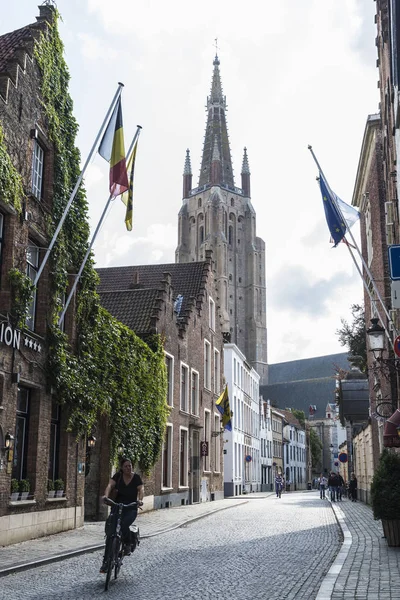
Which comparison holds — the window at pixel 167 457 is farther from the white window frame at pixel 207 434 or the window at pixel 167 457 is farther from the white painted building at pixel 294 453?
the white painted building at pixel 294 453

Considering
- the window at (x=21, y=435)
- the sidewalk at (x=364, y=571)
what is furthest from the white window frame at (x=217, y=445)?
the window at (x=21, y=435)

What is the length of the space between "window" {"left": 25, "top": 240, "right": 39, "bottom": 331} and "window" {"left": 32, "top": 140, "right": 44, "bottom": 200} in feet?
4.34

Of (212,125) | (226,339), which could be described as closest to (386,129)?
(226,339)

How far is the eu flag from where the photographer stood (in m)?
17.5

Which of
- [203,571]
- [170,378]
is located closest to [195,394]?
[170,378]

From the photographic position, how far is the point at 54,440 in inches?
666

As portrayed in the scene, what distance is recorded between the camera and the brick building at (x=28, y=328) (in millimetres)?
14125

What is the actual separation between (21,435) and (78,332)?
12.4 ft

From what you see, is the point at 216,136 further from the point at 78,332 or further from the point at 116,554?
the point at 116,554

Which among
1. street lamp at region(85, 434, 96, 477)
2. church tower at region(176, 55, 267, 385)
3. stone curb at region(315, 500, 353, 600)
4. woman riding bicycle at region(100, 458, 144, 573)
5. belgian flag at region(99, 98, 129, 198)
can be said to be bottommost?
stone curb at region(315, 500, 353, 600)

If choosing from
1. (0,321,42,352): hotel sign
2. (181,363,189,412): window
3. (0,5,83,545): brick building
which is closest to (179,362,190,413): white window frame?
(181,363,189,412): window

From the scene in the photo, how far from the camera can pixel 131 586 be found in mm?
8906

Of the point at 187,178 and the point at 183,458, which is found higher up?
the point at 187,178

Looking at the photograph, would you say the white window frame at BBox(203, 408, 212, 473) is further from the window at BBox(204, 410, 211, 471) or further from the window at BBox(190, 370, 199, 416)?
the window at BBox(190, 370, 199, 416)
